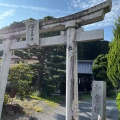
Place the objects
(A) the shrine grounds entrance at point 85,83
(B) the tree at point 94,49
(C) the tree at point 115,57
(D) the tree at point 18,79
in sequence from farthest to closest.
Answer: (B) the tree at point 94,49 < (A) the shrine grounds entrance at point 85,83 < (D) the tree at point 18,79 < (C) the tree at point 115,57

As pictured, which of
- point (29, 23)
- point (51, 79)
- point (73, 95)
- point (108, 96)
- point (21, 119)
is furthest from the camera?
point (108, 96)

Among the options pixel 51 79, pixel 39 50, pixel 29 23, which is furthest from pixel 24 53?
pixel 29 23

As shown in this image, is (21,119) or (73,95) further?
(21,119)

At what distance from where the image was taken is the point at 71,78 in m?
5.02

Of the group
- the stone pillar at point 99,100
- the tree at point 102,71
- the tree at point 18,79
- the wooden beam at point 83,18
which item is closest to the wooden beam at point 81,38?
the wooden beam at point 83,18

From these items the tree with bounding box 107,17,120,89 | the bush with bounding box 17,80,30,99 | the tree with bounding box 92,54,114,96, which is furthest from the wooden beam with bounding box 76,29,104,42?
the tree with bounding box 92,54,114,96

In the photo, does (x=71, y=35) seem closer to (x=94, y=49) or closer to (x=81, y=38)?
(x=81, y=38)

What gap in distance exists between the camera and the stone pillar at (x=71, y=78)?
16.2 ft

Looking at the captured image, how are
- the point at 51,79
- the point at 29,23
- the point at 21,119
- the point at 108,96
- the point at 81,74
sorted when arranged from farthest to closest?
1. the point at 81,74
2. the point at 108,96
3. the point at 51,79
4. the point at 21,119
5. the point at 29,23

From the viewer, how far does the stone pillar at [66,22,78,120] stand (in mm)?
4938

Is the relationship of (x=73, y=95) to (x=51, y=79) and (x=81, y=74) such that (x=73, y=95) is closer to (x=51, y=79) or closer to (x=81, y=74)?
(x=51, y=79)

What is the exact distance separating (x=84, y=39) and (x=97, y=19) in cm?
70

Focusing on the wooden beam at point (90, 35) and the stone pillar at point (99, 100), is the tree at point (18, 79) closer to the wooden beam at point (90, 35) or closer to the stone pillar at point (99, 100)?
the stone pillar at point (99, 100)

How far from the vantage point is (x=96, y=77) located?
19156mm
